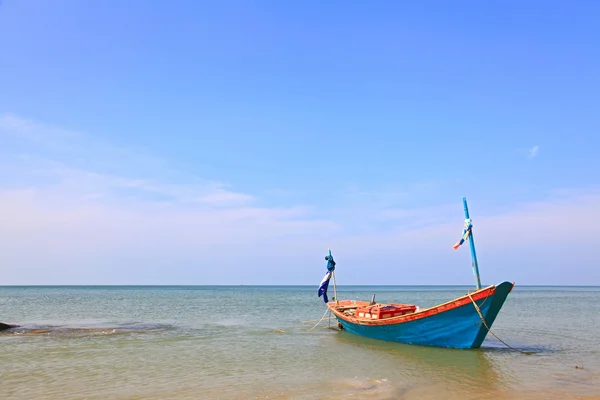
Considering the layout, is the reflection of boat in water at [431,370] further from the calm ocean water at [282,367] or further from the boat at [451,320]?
the boat at [451,320]

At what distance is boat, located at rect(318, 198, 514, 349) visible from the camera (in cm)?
1781

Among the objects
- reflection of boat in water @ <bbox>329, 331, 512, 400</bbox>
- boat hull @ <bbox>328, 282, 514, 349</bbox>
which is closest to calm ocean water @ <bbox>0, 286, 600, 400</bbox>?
reflection of boat in water @ <bbox>329, 331, 512, 400</bbox>

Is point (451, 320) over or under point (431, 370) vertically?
over

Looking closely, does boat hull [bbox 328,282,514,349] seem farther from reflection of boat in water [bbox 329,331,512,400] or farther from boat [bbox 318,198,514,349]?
reflection of boat in water [bbox 329,331,512,400]

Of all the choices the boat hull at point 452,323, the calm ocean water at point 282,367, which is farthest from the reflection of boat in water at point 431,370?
the boat hull at point 452,323

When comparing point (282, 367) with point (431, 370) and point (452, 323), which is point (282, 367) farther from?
point (452, 323)

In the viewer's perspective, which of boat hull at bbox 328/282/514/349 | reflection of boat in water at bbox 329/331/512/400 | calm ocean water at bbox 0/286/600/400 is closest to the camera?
reflection of boat in water at bbox 329/331/512/400

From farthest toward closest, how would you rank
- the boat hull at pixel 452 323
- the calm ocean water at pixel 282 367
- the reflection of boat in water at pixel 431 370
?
the boat hull at pixel 452 323 → the calm ocean water at pixel 282 367 → the reflection of boat in water at pixel 431 370

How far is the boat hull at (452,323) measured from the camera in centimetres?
1778

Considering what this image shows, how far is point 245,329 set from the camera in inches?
1159

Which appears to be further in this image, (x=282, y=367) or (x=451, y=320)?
(x=451, y=320)

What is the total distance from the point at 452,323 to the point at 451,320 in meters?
0.13

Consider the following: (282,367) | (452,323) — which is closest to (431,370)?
(452,323)

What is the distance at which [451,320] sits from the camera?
62.4 feet
